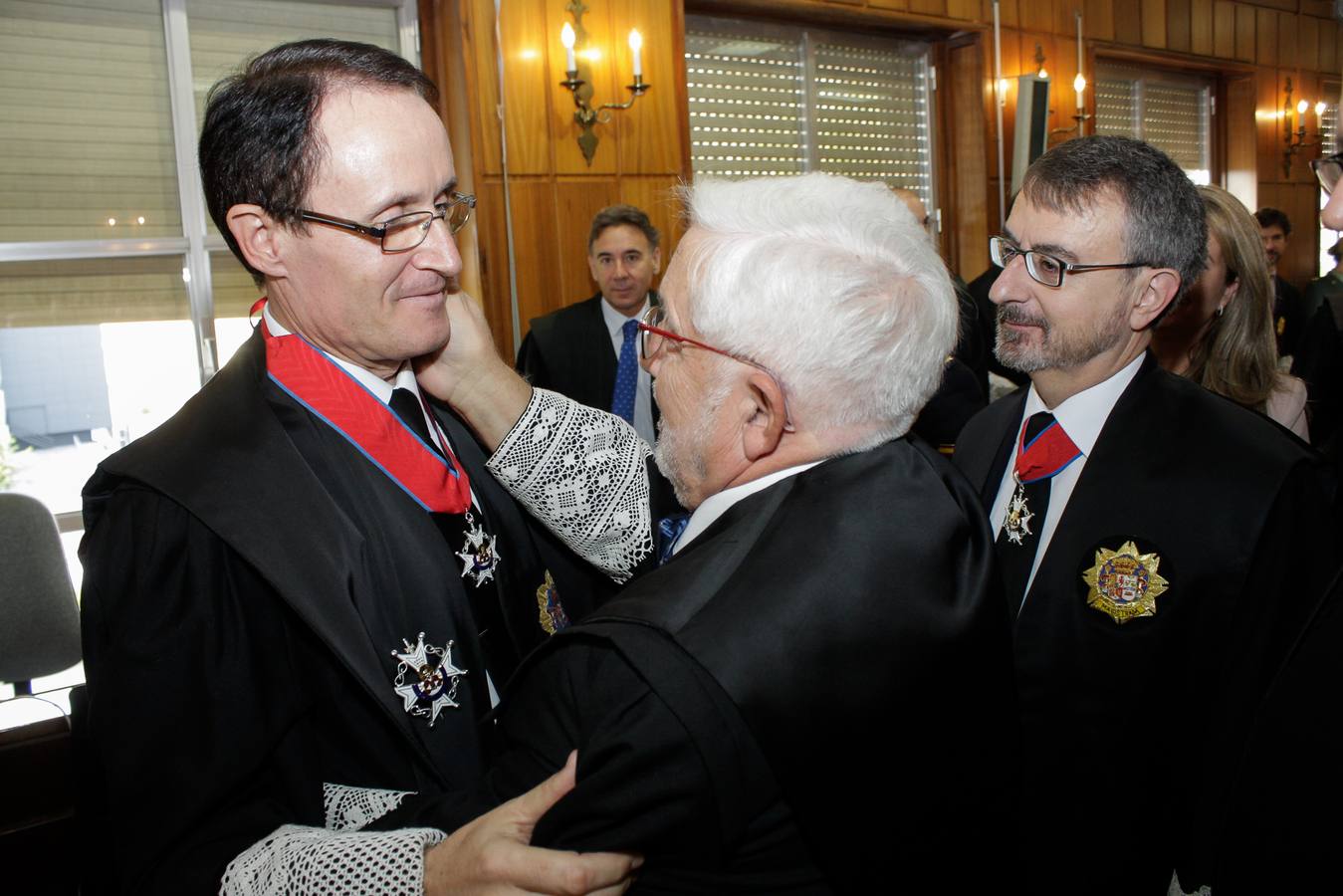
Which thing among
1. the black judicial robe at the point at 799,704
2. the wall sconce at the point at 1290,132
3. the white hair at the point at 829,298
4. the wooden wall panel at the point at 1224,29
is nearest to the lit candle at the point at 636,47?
the white hair at the point at 829,298

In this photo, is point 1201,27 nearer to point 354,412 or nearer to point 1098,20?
point 1098,20

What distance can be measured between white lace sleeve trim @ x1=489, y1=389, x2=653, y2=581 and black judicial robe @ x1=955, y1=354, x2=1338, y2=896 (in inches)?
27.2

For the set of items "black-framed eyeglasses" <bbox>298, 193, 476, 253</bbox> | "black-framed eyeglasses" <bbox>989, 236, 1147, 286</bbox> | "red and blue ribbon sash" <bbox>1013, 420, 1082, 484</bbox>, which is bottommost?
"red and blue ribbon sash" <bbox>1013, 420, 1082, 484</bbox>

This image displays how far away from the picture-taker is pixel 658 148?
5.43 metres

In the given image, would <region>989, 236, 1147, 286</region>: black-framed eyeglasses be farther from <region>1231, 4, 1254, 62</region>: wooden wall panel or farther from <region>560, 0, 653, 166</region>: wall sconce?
<region>1231, 4, 1254, 62</region>: wooden wall panel

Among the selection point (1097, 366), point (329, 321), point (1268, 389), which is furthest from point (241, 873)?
point (1268, 389)

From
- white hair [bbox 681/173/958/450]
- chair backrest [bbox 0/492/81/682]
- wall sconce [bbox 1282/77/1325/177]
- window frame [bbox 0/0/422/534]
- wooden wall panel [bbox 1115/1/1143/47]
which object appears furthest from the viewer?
wall sconce [bbox 1282/77/1325/177]

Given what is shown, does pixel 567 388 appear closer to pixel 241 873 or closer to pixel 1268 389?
pixel 1268 389

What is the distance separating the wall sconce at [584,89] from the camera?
4.98 metres

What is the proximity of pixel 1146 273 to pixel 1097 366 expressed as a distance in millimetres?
194

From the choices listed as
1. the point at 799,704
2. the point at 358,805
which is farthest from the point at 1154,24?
the point at 358,805

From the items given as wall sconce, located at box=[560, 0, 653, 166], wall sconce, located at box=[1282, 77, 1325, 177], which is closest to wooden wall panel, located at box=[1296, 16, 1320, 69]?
wall sconce, located at box=[1282, 77, 1325, 177]

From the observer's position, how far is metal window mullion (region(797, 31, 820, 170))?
6578mm

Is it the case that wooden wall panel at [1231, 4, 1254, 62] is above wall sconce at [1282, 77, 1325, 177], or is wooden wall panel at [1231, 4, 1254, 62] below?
above
